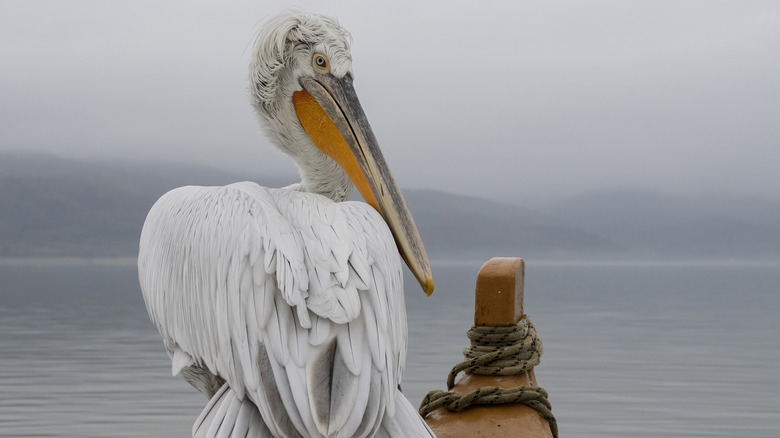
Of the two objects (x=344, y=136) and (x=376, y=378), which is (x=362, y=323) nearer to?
(x=376, y=378)

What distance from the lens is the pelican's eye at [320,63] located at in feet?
9.28

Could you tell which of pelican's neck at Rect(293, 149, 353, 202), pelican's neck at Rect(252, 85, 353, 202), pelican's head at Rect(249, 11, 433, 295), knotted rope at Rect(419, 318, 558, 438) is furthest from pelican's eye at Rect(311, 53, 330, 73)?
knotted rope at Rect(419, 318, 558, 438)

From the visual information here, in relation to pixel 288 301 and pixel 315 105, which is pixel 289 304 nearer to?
pixel 288 301

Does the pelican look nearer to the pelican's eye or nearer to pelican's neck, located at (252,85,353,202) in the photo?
pelican's neck, located at (252,85,353,202)

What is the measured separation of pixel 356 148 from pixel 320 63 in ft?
1.06

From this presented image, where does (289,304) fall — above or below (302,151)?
below

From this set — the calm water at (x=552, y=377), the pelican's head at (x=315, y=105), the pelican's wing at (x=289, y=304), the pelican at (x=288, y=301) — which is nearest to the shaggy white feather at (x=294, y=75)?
the pelican's head at (x=315, y=105)

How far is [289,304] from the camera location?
2055mm

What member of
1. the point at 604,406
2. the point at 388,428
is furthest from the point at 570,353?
the point at 388,428

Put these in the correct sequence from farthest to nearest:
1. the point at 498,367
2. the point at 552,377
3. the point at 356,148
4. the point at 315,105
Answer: the point at 552,377, the point at 498,367, the point at 315,105, the point at 356,148

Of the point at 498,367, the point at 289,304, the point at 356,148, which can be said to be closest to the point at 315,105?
the point at 356,148

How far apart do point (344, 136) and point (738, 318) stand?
58.5ft

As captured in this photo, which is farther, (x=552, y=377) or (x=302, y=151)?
(x=552, y=377)

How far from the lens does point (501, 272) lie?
313 centimetres
